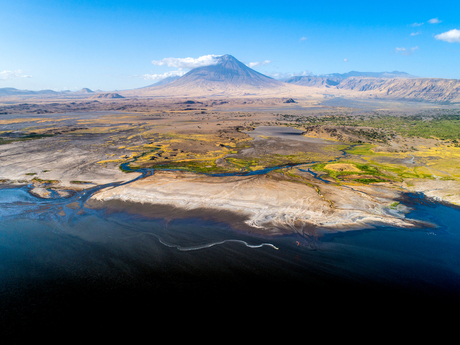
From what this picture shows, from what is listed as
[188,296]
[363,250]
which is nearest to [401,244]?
[363,250]

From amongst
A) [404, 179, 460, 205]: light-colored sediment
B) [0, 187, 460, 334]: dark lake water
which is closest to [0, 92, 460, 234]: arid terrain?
[404, 179, 460, 205]: light-colored sediment

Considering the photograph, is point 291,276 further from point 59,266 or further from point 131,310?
point 59,266

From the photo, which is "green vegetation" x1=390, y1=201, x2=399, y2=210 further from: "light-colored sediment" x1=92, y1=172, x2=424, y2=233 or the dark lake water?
the dark lake water

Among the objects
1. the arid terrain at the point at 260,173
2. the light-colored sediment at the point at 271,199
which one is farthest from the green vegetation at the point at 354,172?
the light-colored sediment at the point at 271,199

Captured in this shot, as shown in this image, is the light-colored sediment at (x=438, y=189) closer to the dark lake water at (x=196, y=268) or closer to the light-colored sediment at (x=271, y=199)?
the light-colored sediment at (x=271, y=199)

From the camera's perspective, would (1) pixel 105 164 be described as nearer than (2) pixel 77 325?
Result: No

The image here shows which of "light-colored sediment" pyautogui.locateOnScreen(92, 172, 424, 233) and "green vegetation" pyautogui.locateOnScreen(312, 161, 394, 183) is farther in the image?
"green vegetation" pyautogui.locateOnScreen(312, 161, 394, 183)

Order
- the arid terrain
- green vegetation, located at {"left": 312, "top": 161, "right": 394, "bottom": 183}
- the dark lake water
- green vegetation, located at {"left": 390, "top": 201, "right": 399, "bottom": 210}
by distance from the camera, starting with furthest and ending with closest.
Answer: green vegetation, located at {"left": 312, "top": 161, "right": 394, "bottom": 183}, green vegetation, located at {"left": 390, "top": 201, "right": 399, "bottom": 210}, the arid terrain, the dark lake water
